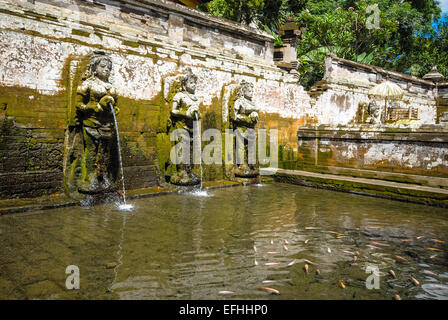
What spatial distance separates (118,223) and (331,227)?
266 cm

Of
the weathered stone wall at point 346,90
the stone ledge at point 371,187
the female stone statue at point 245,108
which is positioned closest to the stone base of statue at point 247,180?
the stone ledge at point 371,187

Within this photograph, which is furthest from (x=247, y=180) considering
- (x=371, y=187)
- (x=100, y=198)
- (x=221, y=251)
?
(x=221, y=251)

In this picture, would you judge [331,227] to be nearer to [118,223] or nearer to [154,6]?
[118,223]

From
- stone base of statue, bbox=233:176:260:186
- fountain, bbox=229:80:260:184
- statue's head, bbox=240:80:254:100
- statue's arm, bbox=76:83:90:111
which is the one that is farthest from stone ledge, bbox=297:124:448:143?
statue's arm, bbox=76:83:90:111

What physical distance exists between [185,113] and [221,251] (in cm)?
340

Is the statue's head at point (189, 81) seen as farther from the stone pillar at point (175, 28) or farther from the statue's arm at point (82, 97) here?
the statue's arm at point (82, 97)

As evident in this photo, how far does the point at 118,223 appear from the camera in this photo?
13.0 feet

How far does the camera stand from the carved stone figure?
4.86 metres

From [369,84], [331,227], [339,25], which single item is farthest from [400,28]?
[331,227]

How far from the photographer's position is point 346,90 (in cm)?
1141

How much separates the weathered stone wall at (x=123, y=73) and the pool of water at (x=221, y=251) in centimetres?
104

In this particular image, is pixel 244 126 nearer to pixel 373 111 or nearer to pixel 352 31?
pixel 373 111

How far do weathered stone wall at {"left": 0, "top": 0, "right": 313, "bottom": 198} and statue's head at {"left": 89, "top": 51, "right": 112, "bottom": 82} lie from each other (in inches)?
13.8

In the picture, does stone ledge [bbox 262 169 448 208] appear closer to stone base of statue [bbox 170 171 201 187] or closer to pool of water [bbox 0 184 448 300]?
pool of water [bbox 0 184 448 300]
